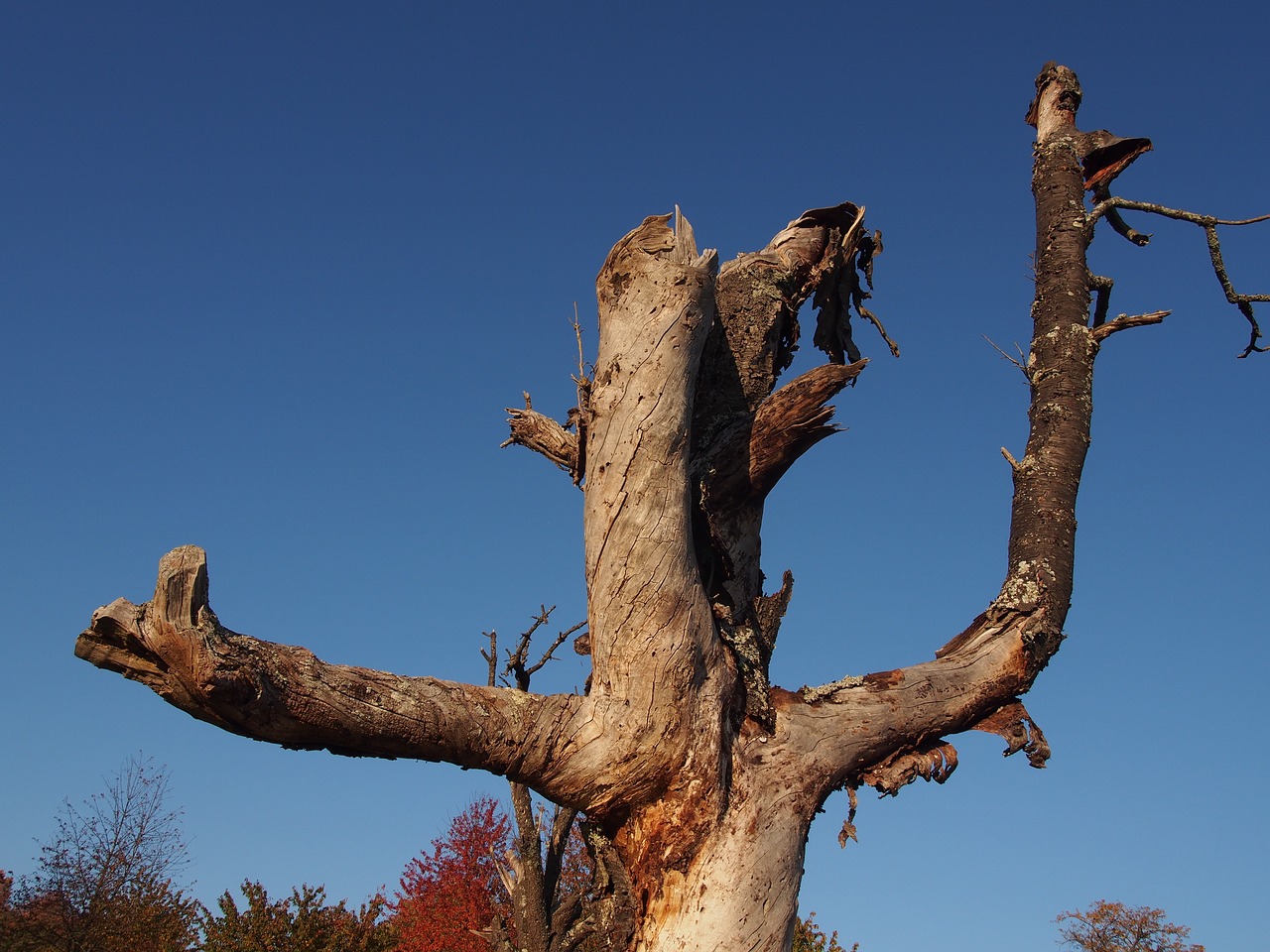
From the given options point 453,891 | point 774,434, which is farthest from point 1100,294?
point 453,891

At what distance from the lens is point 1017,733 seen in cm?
473

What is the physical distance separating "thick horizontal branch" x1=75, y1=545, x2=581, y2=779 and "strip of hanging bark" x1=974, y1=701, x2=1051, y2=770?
2.08m

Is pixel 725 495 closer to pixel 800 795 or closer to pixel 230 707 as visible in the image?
pixel 800 795

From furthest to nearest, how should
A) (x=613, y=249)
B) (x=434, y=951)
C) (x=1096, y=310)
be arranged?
(x=434, y=951) < (x=1096, y=310) < (x=613, y=249)

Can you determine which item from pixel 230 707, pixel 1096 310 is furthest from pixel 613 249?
pixel 1096 310

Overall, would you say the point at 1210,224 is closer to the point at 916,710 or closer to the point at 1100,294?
the point at 1100,294

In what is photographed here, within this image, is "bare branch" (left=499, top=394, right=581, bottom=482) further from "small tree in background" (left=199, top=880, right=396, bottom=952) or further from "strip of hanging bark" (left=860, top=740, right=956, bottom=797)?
"small tree in background" (left=199, top=880, right=396, bottom=952)

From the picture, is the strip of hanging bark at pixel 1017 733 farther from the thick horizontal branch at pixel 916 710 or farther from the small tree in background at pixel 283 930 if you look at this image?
the small tree in background at pixel 283 930

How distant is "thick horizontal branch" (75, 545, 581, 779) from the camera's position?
123 inches

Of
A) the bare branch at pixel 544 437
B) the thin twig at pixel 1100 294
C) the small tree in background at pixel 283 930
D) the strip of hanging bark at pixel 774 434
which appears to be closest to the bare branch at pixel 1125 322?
the thin twig at pixel 1100 294

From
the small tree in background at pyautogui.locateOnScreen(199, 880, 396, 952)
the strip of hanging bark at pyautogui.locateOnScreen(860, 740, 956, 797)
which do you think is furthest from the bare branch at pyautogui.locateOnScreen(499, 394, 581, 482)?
the small tree in background at pyautogui.locateOnScreen(199, 880, 396, 952)

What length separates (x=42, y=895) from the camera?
2456 cm

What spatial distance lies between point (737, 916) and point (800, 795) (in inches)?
21.5

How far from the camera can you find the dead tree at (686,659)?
11.2 ft
